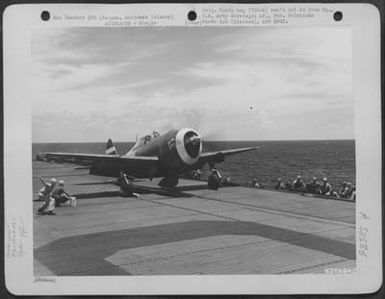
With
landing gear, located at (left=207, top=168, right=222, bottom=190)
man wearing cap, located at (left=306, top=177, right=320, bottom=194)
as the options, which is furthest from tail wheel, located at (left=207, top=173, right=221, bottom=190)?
man wearing cap, located at (left=306, top=177, right=320, bottom=194)

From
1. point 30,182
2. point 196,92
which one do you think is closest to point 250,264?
point 196,92

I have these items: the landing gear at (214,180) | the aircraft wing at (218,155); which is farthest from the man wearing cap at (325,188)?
the landing gear at (214,180)

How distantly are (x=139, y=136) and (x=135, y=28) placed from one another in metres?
0.51

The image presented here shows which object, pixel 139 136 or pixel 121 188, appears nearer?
pixel 139 136

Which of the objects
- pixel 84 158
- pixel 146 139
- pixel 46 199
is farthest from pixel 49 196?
pixel 146 139

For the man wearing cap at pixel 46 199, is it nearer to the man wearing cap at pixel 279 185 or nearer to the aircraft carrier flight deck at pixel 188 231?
the aircraft carrier flight deck at pixel 188 231

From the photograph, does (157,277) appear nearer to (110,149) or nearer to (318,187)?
(110,149)

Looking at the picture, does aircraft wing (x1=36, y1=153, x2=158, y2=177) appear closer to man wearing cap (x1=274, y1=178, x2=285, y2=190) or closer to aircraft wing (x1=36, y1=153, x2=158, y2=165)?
aircraft wing (x1=36, y1=153, x2=158, y2=165)

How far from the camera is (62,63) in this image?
1.88 metres

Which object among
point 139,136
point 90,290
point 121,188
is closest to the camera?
point 90,290

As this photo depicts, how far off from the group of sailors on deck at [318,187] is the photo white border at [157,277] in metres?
0.09

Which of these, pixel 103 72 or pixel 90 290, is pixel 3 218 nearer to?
pixel 90 290

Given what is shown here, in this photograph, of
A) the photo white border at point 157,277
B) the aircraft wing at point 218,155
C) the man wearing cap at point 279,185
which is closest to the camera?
Result: the photo white border at point 157,277

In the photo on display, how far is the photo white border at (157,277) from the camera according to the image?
72.2 inches
